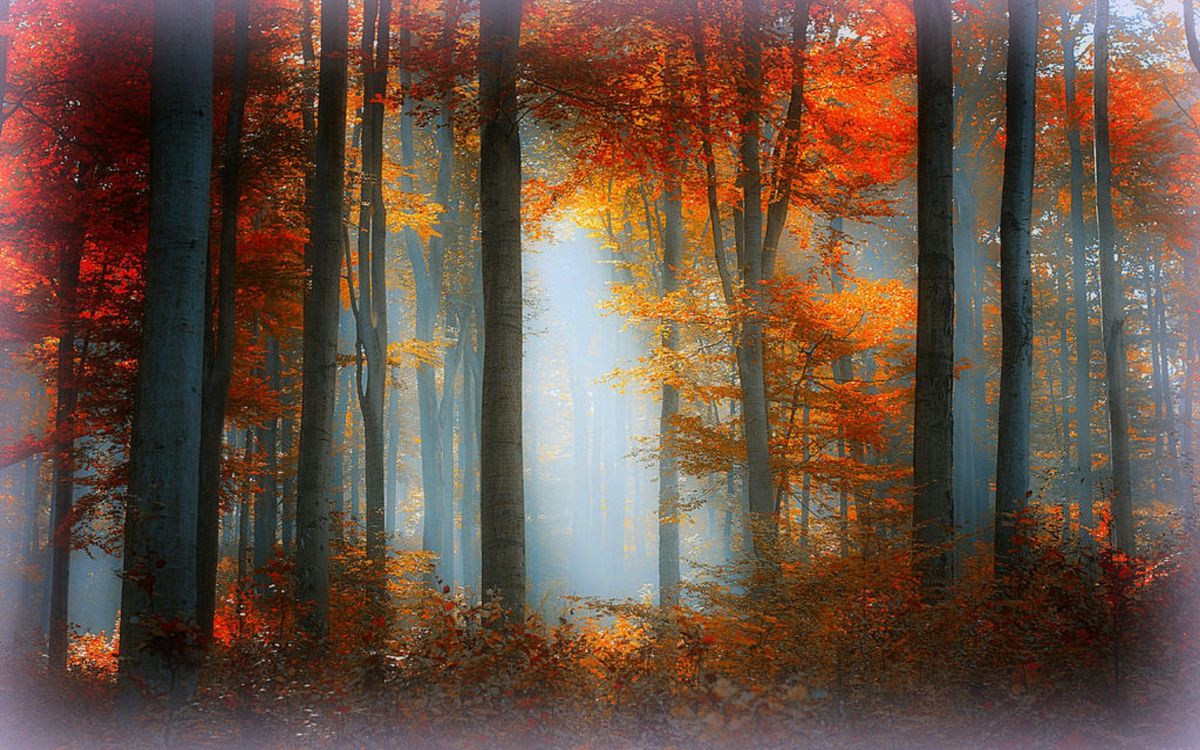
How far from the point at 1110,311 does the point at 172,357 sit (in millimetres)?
15296

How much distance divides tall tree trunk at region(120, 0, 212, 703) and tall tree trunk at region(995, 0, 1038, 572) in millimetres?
8787

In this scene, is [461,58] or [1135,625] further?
[461,58]

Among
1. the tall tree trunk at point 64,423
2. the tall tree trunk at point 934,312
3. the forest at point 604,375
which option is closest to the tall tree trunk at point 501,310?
the forest at point 604,375

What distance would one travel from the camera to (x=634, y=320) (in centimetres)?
1647

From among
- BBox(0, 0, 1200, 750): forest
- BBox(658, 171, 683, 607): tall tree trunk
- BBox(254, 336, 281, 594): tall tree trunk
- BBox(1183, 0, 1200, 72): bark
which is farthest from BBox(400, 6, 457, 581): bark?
BBox(1183, 0, 1200, 72): bark

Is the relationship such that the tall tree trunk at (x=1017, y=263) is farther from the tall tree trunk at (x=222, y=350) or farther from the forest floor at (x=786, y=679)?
the tall tree trunk at (x=222, y=350)

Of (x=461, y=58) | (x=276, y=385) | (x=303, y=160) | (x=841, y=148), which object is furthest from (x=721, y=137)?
→ (x=276, y=385)

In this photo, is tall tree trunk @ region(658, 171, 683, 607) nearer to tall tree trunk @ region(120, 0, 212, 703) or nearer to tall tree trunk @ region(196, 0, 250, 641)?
tall tree trunk @ region(196, 0, 250, 641)

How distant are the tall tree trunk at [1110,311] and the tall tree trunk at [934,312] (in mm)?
6710

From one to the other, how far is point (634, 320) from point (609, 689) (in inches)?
373

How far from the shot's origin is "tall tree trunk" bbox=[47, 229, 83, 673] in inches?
554

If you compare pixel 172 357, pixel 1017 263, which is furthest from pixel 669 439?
pixel 172 357

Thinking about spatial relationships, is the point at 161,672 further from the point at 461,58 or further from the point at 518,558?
the point at 461,58

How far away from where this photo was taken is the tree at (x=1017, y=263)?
10656mm
